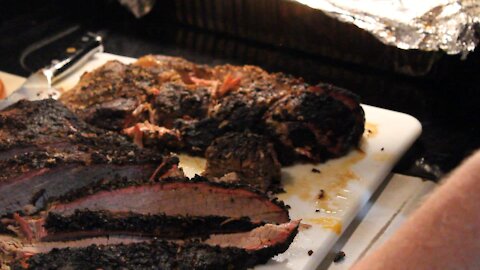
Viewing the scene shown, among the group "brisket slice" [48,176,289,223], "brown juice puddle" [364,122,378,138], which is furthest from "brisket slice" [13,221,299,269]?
"brown juice puddle" [364,122,378,138]

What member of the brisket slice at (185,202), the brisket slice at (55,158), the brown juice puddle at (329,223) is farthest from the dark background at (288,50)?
the brisket slice at (55,158)

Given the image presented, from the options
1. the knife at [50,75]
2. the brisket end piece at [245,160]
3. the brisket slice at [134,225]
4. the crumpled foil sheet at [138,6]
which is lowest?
the knife at [50,75]

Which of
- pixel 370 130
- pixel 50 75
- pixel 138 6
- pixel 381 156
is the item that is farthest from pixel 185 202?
pixel 138 6

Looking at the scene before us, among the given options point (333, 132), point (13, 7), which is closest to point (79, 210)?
point (333, 132)

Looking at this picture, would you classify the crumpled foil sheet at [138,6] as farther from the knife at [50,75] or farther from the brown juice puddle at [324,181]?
the brown juice puddle at [324,181]

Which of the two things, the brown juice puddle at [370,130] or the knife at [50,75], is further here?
the knife at [50,75]
